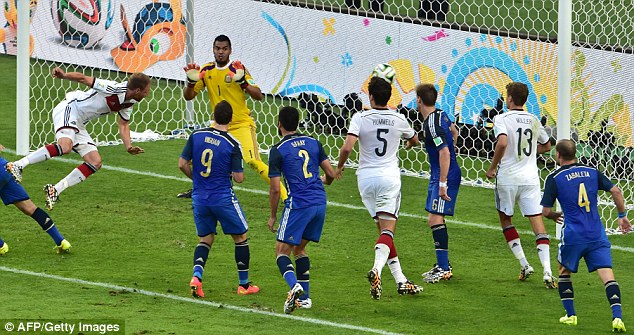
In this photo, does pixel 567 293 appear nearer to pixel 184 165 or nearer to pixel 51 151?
pixel 184 165

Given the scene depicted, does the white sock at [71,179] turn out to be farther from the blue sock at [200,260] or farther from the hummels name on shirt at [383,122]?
the hummels name on shirt at [383,122]

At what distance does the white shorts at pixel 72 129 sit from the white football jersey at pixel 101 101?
0.06 metres

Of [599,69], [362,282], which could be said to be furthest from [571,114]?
[362,282]

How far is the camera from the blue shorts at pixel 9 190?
38.3ft

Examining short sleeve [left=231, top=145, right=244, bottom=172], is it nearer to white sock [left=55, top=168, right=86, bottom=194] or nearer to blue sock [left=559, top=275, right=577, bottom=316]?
blue sock [left=559, top=275, right=577, bottom=316]

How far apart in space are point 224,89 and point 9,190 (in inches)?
117

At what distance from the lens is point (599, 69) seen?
1446 centimetres

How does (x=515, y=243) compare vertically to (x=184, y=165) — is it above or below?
below

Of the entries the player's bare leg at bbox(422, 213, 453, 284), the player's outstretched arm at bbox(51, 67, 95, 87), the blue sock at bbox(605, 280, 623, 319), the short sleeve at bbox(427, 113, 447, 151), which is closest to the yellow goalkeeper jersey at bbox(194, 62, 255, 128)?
the player's outstretched arm at bbox(51, 67, 95, 87)

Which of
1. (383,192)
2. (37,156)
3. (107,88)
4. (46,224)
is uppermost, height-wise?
(107,88)

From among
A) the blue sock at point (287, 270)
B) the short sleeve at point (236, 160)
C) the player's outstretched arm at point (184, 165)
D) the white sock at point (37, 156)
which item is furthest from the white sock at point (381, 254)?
the white sock at point (37, 156)

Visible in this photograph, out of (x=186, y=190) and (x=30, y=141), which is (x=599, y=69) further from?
(x=30, y=141)

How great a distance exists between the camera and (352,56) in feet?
56.9

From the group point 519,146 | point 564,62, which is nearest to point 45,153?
point 519,146
